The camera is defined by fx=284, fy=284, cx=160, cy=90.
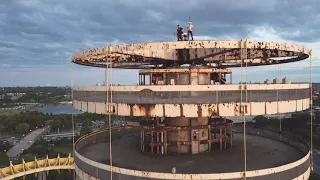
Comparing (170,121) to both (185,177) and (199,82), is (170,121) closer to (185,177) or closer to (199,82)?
(199,82)

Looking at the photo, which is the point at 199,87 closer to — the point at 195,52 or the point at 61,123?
the point at 195,52

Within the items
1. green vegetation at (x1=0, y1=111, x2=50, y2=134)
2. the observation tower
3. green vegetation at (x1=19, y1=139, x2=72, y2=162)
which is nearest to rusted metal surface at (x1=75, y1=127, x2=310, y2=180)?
the observation tower

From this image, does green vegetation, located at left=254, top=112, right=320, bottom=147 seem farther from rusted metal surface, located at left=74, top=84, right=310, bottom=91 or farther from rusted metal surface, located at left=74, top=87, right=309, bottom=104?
rusted metal surface, located at left=74, top=84, right=310, bottom=91

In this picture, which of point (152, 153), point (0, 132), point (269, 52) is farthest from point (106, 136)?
point (0, 132)

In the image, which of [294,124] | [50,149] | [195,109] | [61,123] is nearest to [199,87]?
[195,109]

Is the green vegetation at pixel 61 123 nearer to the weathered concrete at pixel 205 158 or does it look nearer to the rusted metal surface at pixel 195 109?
the weathered concrete at pixel 205 158

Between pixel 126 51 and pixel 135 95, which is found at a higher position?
pixel 126 51

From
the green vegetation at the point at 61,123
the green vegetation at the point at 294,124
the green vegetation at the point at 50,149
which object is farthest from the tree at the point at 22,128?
the green vegetation at the point at 294,124
